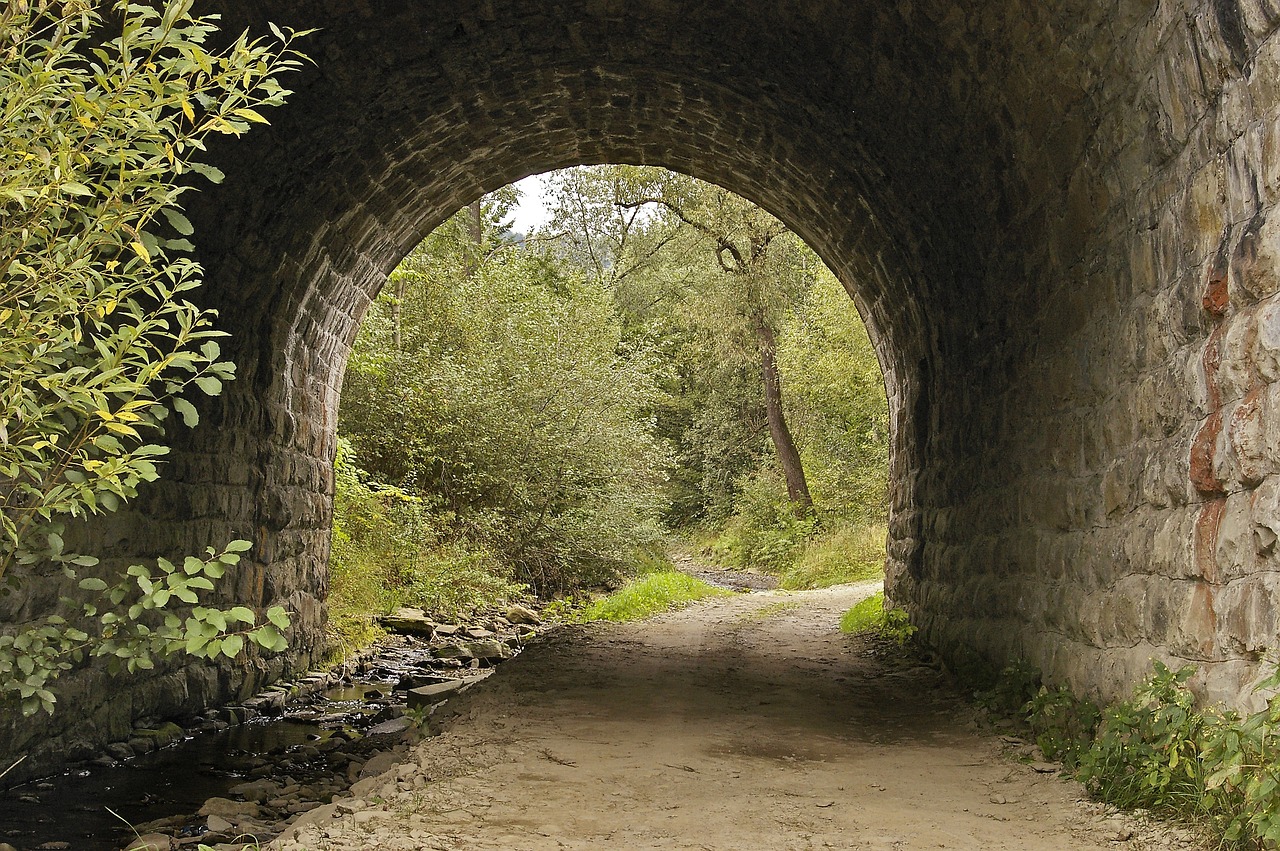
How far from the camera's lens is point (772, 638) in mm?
9719

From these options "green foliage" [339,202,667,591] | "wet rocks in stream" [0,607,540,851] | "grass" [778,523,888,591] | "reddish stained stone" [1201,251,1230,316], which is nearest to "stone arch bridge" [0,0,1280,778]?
"reddish stained stone" [1201,251,1230,316]

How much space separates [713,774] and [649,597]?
8.40 m

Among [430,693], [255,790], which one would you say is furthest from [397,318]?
[255,790]

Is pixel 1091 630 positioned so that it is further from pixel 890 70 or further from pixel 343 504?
pixel 343 504

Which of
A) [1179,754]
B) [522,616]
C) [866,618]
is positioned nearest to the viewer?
[1179,754]

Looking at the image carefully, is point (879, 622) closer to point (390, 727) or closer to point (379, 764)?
point (390, 727)

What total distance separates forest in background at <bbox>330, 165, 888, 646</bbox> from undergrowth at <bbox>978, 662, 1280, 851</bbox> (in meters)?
6.94

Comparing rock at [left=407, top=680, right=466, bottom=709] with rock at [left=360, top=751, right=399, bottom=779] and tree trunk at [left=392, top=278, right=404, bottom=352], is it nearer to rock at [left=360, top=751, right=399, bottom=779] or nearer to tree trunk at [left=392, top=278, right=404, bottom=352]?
rock at [left=360, top=751, right=399, bottom=779]

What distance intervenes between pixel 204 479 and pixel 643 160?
5.52 m

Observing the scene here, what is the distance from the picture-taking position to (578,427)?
15273 mm

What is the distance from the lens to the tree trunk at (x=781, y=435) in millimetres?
21578

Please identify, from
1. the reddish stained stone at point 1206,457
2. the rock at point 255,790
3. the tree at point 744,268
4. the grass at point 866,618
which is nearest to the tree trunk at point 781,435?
the tree at point 744,268

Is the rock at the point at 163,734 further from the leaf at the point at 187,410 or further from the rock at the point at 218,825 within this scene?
the leaf at the point at 187,410

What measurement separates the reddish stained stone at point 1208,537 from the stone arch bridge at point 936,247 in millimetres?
20
